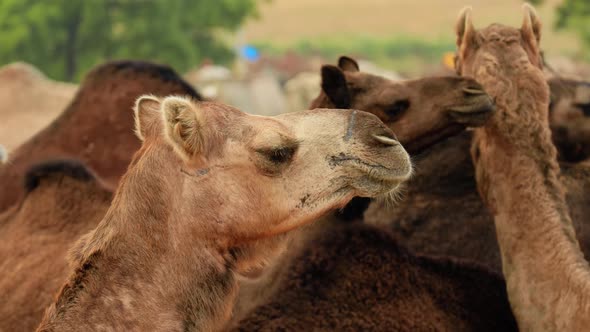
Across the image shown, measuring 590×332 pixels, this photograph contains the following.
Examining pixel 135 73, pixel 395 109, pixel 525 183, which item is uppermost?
pixel 395 109

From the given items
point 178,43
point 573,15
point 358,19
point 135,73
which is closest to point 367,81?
point 135,73

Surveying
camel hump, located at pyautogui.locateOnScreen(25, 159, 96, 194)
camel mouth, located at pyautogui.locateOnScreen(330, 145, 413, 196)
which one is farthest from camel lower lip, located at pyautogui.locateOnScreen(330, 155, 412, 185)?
camel hump, located at pyautogui.locateOnScreen(25, 159, 96, 194)

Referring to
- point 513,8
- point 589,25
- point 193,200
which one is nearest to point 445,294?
point 193,200

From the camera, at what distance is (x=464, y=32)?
4625 mm

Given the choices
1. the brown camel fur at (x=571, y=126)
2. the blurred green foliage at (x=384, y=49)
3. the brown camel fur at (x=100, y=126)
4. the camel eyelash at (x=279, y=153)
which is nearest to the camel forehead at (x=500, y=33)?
the brown camel fur at (x=571, y=126)

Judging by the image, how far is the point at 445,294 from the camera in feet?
13.3

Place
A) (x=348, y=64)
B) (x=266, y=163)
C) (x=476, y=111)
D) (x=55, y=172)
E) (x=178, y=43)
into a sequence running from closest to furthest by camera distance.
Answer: (x=266, y=163) → (x=476, y=111) → (x=55, y=172) → (x=348, y=64) → (x=178, y=43)

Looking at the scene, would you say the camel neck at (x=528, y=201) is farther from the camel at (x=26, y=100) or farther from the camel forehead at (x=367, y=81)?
the camel at (x=26, y=100)

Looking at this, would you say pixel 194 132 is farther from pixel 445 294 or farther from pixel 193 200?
pixel 445 294

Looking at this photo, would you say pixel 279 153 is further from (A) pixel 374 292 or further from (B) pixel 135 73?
(B) pixel 135 73

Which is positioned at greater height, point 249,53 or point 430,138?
point 430,138

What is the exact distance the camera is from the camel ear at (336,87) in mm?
4586

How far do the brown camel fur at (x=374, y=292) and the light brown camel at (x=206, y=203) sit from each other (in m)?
0.56

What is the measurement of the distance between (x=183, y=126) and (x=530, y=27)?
2.19m
